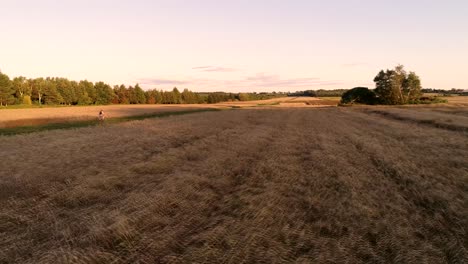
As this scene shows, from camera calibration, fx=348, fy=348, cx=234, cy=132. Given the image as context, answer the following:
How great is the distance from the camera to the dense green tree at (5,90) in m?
95.4

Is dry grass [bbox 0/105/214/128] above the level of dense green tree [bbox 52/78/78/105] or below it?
below

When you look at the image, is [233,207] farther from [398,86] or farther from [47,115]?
[398,86]

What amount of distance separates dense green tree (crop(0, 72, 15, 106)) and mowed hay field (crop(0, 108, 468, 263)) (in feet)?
315

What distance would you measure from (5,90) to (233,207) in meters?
109

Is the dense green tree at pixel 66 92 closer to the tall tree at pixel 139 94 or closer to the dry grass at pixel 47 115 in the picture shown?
the tall tree at pixel 139 94

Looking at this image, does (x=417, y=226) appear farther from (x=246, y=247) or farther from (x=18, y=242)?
(x=18, y=242)

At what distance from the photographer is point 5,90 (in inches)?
3797

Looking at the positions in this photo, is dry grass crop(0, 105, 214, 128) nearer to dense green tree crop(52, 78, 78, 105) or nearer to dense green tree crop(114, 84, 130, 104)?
dense green tree crop(52, 78, 78, 105)

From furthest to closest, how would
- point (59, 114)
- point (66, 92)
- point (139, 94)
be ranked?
point (139, 94) < point (66, 92) < point (59, 114)

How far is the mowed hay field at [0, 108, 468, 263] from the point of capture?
6242 mm

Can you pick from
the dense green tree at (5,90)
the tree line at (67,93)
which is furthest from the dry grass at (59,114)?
the tree line at (67,93)

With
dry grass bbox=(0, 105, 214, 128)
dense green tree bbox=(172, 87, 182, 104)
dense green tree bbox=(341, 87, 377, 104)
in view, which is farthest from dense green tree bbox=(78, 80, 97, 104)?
dense green tree bbox=(341, 87, 377, 104)

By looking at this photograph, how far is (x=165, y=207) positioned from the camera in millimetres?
8531

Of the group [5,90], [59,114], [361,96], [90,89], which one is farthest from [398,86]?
[5,90]
